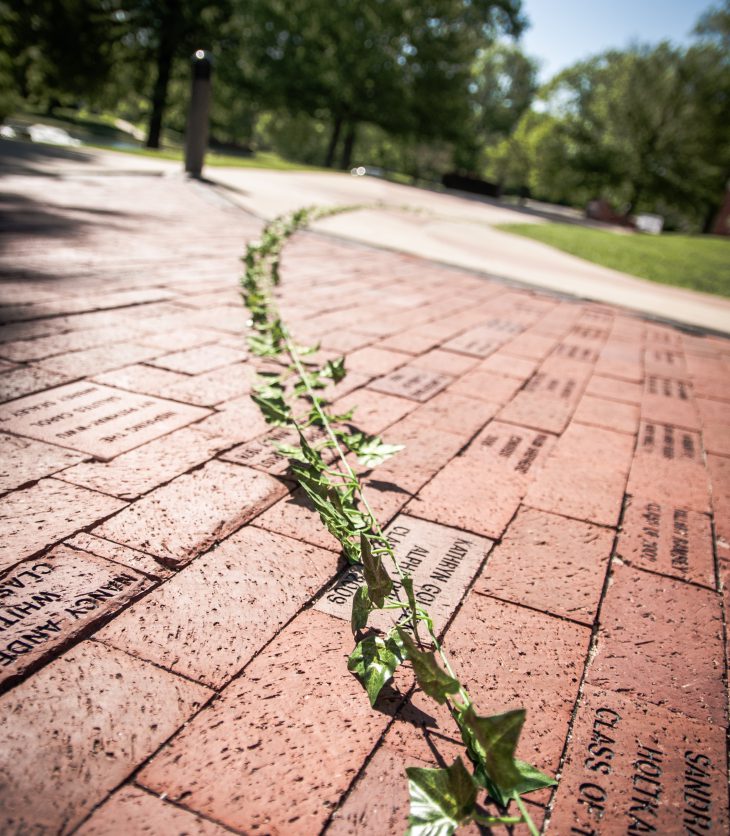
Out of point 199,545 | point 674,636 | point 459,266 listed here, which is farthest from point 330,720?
point 459,266

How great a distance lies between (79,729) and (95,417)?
143cm

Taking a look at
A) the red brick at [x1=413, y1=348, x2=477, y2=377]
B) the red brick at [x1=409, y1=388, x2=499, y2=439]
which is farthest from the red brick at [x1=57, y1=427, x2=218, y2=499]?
the red brick at [x1=413, y1=348, x2=477, y2=377]

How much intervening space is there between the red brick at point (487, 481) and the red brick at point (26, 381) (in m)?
1.54

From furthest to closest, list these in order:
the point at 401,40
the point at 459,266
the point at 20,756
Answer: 1. the point at 401,40
2. the point at 459,266
3. the point at 20,756

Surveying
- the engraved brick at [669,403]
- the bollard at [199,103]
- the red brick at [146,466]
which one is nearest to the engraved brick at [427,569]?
the red brick at [146,466]

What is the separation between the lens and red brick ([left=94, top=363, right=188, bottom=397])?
2758mm

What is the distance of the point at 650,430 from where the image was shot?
3297mm

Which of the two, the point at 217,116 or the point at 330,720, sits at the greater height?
the point at 217,116

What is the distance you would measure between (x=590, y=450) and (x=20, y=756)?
2.40 metres

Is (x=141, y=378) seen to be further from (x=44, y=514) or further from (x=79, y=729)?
(x=79, y=729)

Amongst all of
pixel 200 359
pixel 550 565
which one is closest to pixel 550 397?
pixel 550 565

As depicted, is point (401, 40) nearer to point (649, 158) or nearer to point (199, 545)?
point (649, 158)

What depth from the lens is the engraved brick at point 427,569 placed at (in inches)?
65.7

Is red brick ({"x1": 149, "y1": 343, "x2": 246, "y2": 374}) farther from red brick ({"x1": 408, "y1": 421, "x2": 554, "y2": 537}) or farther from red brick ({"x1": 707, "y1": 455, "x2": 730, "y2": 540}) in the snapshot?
red brick ({"x1": 707, "y1": 455, "x2": 730, "y2": 540})
